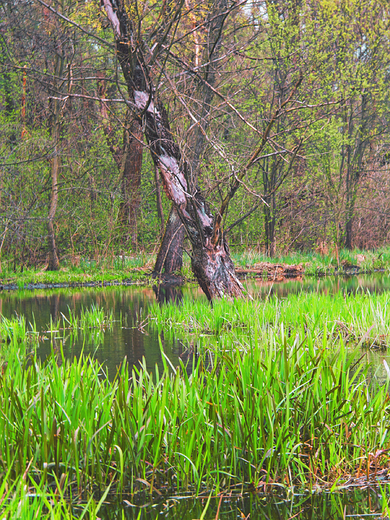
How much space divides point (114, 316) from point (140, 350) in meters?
3.08

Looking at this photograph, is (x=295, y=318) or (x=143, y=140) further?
(x=143, y=140)

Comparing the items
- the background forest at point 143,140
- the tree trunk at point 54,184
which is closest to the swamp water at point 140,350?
the tree trunk at point 54,184

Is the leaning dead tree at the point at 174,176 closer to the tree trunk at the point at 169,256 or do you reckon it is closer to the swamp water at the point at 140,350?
the swamp water at the point at 140,350

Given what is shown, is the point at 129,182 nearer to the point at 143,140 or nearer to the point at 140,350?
the point at 143,140

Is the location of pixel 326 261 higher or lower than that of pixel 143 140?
lower

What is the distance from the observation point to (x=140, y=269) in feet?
58.2

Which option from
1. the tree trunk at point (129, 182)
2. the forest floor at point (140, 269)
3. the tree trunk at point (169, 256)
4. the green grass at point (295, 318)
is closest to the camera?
the green grass at point (295, 318)

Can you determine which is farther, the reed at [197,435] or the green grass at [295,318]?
the green grass at [295,318]

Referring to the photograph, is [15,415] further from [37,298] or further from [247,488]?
[37,298]

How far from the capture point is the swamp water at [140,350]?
2475mm

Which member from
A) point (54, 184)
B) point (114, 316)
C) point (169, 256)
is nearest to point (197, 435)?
point (114, 316)

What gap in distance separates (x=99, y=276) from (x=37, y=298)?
415cm

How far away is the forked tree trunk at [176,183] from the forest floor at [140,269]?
26.9 feet

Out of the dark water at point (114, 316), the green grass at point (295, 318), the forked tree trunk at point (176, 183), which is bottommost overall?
the dark water at point (114, 316)
